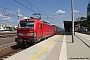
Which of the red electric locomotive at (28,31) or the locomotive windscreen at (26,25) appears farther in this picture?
the locomotive windscreen at (26,25)

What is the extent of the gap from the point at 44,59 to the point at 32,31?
8.89 meters

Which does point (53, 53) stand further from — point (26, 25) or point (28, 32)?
point (26, 25)

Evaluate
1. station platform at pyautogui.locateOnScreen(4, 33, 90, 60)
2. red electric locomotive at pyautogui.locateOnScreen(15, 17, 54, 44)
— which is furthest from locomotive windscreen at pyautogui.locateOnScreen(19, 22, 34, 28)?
station platform at pyautogui.locateOnScreen(4, 33, 90, 60)

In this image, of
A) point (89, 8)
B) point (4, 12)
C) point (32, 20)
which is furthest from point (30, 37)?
point (89, 8)

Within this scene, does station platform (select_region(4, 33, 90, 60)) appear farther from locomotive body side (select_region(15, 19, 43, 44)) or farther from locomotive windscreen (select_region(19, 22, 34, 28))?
Answer: locomotive windscreen (select_region(19, 22, 34, 28))

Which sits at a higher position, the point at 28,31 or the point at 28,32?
the point at 28,31

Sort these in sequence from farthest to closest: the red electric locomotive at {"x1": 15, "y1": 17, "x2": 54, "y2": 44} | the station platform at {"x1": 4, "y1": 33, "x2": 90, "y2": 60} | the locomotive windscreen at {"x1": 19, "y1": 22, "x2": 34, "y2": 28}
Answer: the locomotive windscreen at {"x1": 19, "y1": 22, "x2": 34, "y2": 28}
the red electric locomotive at {"x1": 15, "y1": 17, "x2": 54, "y2": 44}
the station platform at {"x1": 4, "y1": 33, "x2": 90, "y2": 60}

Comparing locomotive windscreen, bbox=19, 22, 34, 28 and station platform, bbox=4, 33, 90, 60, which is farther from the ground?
locomotive windscreen, bbox=19, 22, 34, 28

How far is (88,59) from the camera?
9.86m

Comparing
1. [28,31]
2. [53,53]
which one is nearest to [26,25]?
[28,31]

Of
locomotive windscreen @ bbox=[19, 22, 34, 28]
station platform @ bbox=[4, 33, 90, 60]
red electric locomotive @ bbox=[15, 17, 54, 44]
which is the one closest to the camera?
station platform @ bbox=[4, 33, 90, 60]

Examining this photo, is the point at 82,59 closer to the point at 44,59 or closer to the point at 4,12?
the point at 44,59

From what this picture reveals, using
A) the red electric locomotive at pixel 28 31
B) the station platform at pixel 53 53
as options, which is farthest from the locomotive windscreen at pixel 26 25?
the station platform at pixel 53 53

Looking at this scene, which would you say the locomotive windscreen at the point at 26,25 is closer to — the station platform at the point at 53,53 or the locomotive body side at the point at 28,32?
the locomotive body side at the point at 28,32
